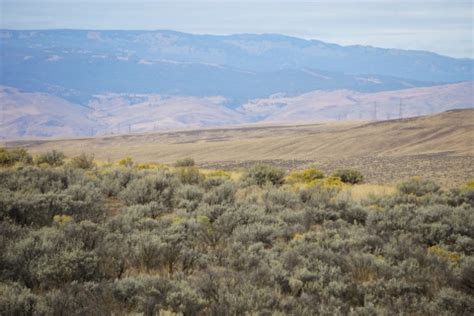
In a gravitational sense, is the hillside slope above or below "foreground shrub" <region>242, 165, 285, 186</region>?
below

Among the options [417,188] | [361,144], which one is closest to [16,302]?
[417,188]

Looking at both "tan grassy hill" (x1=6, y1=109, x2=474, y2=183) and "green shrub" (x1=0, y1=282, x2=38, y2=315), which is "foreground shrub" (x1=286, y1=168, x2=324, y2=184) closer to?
"green shrub" (x1=0, y1=282, x2=38, y2=315)

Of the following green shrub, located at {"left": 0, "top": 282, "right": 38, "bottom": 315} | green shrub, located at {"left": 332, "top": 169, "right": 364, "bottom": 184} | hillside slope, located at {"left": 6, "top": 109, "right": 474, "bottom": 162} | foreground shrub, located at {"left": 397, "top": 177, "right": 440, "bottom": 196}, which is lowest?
hillside slope, located at {"left": 6, "top": 109, "right": 474, "bottom": 162}

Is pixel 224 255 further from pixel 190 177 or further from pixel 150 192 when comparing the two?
pixel 190 177

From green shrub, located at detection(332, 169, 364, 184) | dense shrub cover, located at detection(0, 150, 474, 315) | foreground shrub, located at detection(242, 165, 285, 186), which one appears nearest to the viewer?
dense shrub cover, located at detection(0, 150, 474, 315)

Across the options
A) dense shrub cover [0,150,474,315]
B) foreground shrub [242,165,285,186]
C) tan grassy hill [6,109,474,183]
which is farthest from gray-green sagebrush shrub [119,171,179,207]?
tan grassy hill [6,109,474,183]

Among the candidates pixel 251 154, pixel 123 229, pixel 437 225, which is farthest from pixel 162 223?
pixel 251 154

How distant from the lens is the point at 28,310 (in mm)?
5680

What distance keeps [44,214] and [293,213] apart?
523cm

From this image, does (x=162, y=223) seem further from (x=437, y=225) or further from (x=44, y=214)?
(x=437, y=225)

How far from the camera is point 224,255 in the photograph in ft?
27.5

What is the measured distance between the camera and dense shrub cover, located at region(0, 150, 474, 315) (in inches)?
247

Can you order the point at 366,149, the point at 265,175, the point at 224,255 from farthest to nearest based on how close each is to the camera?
the point at 366,149 < the point at 265,175 < the point at 224,255

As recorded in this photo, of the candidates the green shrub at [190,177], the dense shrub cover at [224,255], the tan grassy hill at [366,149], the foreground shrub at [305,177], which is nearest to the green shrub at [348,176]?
the foreground shrub at [305,177]
